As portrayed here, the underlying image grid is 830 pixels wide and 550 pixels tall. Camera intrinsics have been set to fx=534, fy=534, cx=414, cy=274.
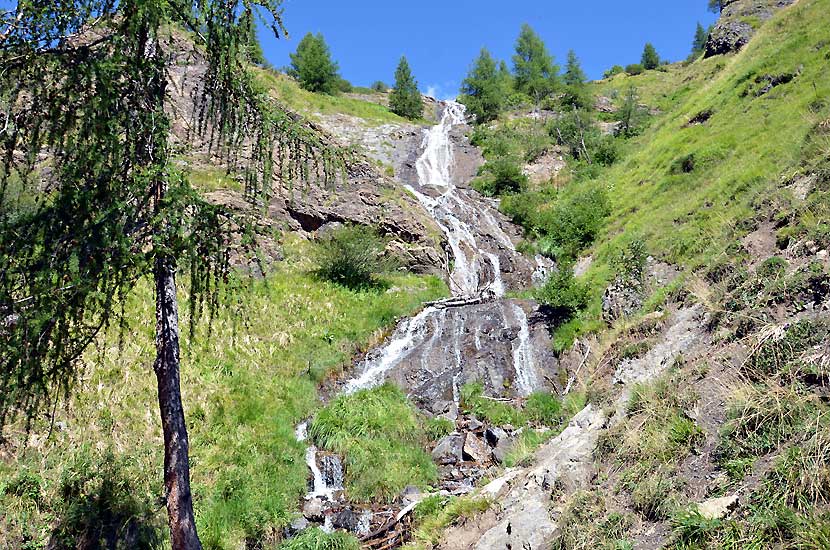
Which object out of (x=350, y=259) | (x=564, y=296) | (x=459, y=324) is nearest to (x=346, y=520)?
(x=459, y=324)

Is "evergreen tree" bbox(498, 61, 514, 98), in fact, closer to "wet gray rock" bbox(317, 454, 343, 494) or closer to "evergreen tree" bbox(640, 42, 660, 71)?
"evergreen tree" bbox(640, 42, 660, 71)

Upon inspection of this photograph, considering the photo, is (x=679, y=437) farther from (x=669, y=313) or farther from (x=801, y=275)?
(x=669, y=313)

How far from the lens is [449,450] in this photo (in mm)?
11852

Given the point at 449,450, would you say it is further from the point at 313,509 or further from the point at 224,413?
the point at 224,413

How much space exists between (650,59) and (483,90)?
122 feet

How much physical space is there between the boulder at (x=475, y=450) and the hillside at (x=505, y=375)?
43mm

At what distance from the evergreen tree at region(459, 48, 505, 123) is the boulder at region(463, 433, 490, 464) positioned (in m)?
40.5

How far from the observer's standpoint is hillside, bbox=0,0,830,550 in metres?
6.34

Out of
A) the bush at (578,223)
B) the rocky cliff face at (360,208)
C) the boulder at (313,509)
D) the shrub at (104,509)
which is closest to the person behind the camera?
the shrub at (104,509)

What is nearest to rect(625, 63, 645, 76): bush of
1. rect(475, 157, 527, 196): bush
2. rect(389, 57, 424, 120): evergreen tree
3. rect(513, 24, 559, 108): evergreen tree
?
rect(513, 24, 559, 108): evergreen tree

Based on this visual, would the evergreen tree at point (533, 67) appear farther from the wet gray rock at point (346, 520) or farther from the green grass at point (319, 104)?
the wet gray rock at point (346, 520)

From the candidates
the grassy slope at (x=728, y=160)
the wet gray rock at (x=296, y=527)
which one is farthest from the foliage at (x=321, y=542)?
the grassy slope at (x=728, y=160)

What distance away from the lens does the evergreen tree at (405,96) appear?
50.9 meters

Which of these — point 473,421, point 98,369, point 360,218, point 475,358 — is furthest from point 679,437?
point 360,218
